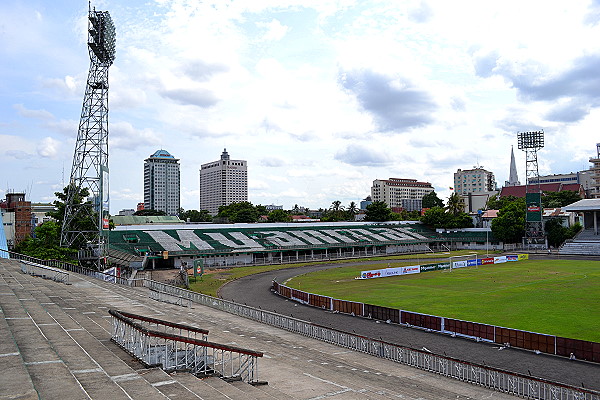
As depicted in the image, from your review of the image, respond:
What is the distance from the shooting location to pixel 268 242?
106 m

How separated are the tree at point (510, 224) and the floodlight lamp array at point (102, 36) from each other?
104m

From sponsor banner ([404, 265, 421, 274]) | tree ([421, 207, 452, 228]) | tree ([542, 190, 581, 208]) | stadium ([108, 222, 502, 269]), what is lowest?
sponsor banner ([404, 265, 421, 274])

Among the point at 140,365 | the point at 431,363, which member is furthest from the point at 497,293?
the point at 140,365

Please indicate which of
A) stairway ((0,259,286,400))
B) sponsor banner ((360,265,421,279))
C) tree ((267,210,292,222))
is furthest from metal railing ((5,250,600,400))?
tree ((267,210,292,222))

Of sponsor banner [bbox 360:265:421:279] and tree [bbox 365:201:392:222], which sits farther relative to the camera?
tree [bbox 365:201:392:222]

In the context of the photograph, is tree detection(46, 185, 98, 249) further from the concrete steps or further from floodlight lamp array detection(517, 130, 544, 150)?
floodlight lamp array detection(517, 130, 544, 150)

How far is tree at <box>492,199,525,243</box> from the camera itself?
125 metres

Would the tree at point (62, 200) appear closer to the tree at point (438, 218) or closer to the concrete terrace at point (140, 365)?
the concrete terrace at point (140, 365)

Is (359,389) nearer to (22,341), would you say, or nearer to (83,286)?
(22,341)

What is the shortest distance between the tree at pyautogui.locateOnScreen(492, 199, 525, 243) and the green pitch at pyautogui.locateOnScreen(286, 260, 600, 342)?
3954 centimetres

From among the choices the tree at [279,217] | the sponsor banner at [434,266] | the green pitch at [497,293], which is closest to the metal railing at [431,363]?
the green pitch at [497,293]

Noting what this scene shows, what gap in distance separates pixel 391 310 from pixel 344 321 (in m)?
4.32

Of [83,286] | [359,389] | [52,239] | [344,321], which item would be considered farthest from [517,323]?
[52,239]

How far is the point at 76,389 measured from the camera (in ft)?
36.3
